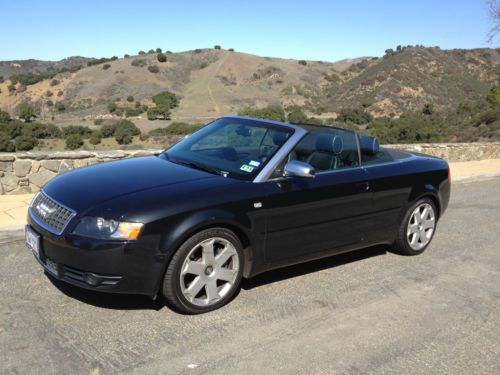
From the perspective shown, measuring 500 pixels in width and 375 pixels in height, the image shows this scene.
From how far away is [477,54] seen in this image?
8206 cm

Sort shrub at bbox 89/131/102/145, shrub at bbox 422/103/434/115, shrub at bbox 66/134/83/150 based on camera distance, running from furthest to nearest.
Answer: shrub at bbox 422/103/434/115
shrub at bbox 89/131/102/145
shrub at bbox 66/134/83/150

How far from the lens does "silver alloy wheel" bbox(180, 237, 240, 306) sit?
410 centimetres

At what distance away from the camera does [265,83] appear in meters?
76.1

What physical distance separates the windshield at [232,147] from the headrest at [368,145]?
97cm

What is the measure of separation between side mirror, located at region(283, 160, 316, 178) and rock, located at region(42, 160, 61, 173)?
490cm

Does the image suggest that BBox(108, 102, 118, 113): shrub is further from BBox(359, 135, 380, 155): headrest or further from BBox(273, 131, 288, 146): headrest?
BBox(273, 131, 288, 146): headrest

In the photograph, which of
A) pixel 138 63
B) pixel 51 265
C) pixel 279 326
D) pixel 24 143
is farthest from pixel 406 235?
pixel 138 63

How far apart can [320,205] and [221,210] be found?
1127 millimetres

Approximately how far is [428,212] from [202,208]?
132 inches

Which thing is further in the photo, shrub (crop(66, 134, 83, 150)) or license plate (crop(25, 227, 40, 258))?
shrub (crop(66, 134, 83, 150))

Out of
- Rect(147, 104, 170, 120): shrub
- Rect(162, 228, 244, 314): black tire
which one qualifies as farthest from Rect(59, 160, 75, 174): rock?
Rect(147, 104, 170, 120): shrub

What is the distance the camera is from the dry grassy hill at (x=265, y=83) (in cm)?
6028

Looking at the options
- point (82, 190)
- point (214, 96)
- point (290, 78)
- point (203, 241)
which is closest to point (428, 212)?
point (203, 241)

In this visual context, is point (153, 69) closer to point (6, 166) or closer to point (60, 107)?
point (60, 107)
